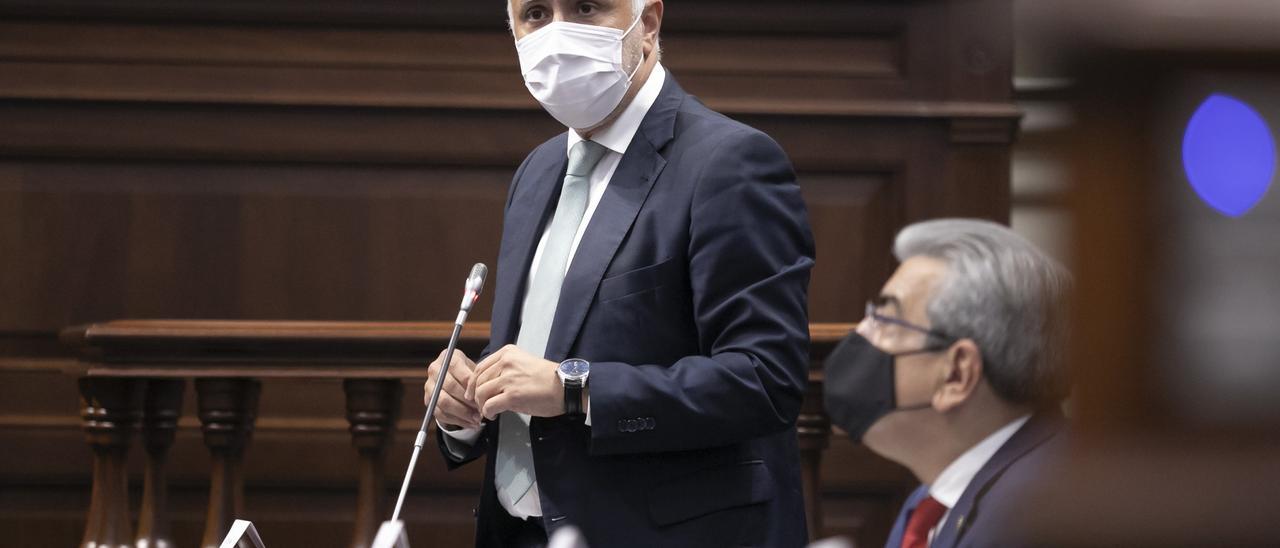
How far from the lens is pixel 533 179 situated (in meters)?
1.90

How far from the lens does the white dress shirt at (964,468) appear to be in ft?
6.04

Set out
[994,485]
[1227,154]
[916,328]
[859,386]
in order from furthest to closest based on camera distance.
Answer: [859,386] < [916,328] < [994,485] < [1227,154]

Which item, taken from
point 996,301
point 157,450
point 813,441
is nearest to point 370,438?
point 157,450

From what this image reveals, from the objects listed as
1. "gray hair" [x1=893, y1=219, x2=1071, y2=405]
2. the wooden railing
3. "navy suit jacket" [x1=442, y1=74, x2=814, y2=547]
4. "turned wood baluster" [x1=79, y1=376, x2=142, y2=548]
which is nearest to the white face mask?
"navy suit jacket" [x1=442, y1=74, x2=814, y2=547]

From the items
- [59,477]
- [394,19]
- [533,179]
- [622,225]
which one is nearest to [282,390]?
[59,477]

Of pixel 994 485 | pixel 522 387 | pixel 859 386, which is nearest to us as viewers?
pixel 522 387

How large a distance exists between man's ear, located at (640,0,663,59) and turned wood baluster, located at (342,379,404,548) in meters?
1.21

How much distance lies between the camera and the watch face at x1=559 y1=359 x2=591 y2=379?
1.58 metres

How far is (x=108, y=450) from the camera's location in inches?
111

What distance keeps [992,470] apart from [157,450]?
186 centimetres

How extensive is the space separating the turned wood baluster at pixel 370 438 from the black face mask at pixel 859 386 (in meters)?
1.08

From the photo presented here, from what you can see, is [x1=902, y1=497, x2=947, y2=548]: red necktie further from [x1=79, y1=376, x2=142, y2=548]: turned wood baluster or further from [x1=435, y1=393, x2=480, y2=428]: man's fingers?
[x1=79, y1=376, x2=142, y2=548]: turned wood baluster

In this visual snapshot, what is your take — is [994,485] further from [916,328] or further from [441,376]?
[441,376]

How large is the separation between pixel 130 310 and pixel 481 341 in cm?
180
